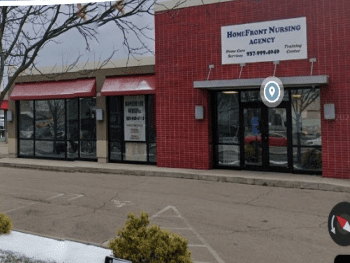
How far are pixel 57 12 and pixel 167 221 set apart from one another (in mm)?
3079

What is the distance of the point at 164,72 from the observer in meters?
9.45

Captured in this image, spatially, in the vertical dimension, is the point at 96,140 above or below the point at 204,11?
below

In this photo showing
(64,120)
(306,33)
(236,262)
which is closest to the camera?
(236,262)

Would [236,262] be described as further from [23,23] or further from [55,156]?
[55,156]

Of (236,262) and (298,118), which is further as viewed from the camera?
(298,118)

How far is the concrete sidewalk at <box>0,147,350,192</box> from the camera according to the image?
6867 millimetres

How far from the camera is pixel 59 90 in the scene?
436 inches

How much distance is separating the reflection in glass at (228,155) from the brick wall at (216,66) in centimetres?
32

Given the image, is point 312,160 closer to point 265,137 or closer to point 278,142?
point 278,142

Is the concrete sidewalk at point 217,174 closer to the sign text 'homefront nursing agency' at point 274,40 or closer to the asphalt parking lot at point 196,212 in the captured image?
the asphalt parking lot at point 196,212

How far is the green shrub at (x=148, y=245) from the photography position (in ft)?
8.54

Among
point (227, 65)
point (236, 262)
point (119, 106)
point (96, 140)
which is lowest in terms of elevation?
point (236, 262)

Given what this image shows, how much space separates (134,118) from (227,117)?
3.00 metres

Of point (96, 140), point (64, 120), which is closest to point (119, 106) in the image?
point (96, 140)
